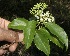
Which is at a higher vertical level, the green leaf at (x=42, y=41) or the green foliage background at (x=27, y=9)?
the green leaf at (x=42, y=41)

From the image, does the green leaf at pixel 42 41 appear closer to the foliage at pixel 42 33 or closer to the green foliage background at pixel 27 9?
the foliage at pixel 42 33

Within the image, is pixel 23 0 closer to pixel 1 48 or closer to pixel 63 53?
pixel 63 53

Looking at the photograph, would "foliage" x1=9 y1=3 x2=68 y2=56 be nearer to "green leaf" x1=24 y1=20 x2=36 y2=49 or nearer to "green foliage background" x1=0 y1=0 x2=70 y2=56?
"green leaf" x1=24 y1=20 x2=36 y2=49

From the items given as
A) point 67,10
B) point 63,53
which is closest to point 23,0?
point 67,10

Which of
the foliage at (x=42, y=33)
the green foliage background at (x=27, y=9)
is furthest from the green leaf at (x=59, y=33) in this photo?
the green foliage background at (x=27, y=9)

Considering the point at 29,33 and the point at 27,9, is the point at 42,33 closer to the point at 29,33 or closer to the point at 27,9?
the point at 29,33
